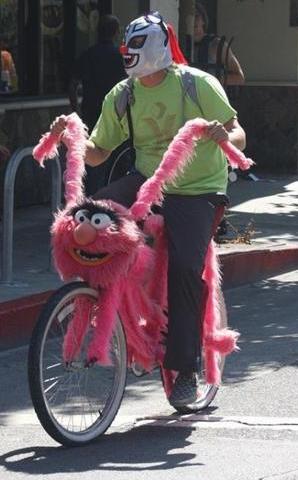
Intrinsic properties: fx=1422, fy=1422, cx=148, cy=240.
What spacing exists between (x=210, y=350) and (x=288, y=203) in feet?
27.5

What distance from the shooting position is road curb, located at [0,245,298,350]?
29.3ft

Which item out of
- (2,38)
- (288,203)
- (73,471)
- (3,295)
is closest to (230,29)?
(288,203)

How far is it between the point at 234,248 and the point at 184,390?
5134mm

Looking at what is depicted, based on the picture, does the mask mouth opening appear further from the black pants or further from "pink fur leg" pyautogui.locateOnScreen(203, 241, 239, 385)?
"pink fur leg" pyautogui.locateOnScreen(203, 241, 239, 385)

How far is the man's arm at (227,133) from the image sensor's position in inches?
246

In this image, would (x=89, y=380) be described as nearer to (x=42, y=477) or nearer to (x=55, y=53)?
(x=42, y=477)

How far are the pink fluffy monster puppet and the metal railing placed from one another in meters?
2.55

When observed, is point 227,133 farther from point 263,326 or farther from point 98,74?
point 98,74

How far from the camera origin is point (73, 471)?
5.87 meters

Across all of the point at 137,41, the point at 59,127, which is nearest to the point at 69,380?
A: the point at 59,127

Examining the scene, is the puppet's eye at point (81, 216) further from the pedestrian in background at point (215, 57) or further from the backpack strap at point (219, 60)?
the backpack strap at point (219, 60)

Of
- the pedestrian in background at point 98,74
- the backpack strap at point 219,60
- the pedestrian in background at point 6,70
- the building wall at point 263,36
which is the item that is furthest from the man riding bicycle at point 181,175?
the building wall at point 263,36

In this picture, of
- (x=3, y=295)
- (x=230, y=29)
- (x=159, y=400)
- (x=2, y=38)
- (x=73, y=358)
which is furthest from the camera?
(x=230, y=29)

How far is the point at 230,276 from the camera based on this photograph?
1125cm
